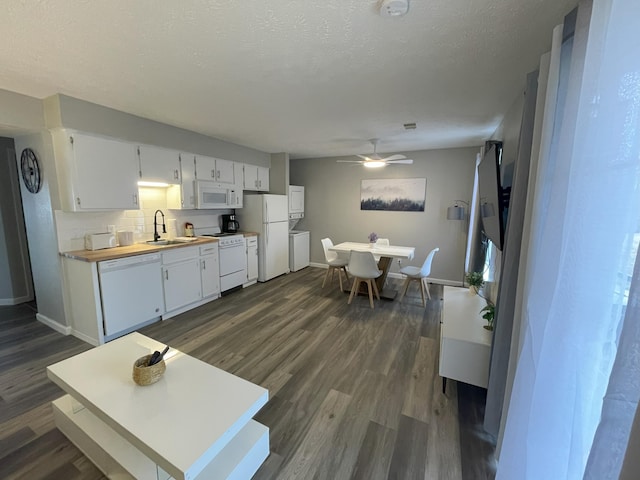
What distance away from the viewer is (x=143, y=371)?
1448 millimetres

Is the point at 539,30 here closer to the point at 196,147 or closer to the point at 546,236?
the point at 546,236

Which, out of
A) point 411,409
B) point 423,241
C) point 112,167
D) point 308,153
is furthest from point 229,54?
point 423,241

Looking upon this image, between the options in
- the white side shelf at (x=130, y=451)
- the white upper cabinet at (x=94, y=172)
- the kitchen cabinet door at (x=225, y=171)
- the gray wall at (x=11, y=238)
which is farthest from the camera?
the kitchen cabinet door at (x=225, y=171)

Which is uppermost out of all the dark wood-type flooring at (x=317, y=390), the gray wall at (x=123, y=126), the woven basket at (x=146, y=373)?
the gray wall at (x=123, y=126)

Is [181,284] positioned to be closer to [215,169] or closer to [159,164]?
[159,164]

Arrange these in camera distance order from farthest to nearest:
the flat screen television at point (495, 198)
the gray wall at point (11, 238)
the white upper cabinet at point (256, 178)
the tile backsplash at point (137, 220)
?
the white upper cabinet at point (256, 178)
the gray wall at point (11, 238)
the tile backsplash at point (137, 220)
the flat screen television at point (495, 198)

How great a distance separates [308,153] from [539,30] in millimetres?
4096

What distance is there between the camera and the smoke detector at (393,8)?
1218 millimetres

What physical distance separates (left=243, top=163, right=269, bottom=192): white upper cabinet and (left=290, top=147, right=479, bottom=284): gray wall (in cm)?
107

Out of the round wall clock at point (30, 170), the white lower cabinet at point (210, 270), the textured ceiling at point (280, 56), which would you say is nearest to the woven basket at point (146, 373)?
the textured ceiling at point (280, 56)

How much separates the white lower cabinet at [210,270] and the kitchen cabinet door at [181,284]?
85mm

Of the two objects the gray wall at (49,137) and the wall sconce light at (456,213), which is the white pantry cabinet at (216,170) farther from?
the wall sconce light at (456,213)

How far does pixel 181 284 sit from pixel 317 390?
233 centimetres

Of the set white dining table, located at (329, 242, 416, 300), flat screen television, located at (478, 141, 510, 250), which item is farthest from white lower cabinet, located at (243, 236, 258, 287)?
flat screen television, located at (478, 141, 510, 250)
